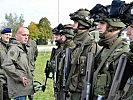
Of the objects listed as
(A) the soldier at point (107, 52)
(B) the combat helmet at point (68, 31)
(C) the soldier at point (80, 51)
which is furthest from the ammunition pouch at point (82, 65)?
(B) the combat helmet at point (68, 31)

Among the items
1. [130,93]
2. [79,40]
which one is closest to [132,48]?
[130,93]

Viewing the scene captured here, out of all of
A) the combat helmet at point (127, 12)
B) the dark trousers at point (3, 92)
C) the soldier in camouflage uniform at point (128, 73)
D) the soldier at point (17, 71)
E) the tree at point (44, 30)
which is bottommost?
the tree at point (44, 30)

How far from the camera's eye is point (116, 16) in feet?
14.1

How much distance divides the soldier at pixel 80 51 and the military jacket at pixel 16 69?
0.98m

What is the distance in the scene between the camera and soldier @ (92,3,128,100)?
423 centimetres

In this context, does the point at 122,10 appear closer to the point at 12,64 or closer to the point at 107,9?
the point at 107,9

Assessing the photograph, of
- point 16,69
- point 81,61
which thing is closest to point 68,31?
point 16,69

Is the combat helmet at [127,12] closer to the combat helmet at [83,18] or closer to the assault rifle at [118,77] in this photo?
the assault rifle at [118,77]

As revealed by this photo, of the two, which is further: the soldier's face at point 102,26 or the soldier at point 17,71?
the soldier at point 17,71

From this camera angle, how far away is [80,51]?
545 centimetres

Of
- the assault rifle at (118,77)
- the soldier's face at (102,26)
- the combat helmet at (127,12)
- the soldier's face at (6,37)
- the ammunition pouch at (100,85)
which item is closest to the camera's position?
the assault rifle at (118,77)

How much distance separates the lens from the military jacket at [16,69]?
623cm

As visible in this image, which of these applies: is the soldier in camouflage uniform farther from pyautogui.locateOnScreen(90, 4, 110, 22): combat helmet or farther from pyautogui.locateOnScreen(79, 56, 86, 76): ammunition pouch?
pyautogui.locateOnScreen(79, 56, 86, 76): ammunition pouch

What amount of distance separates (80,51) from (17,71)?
151 centimetres
